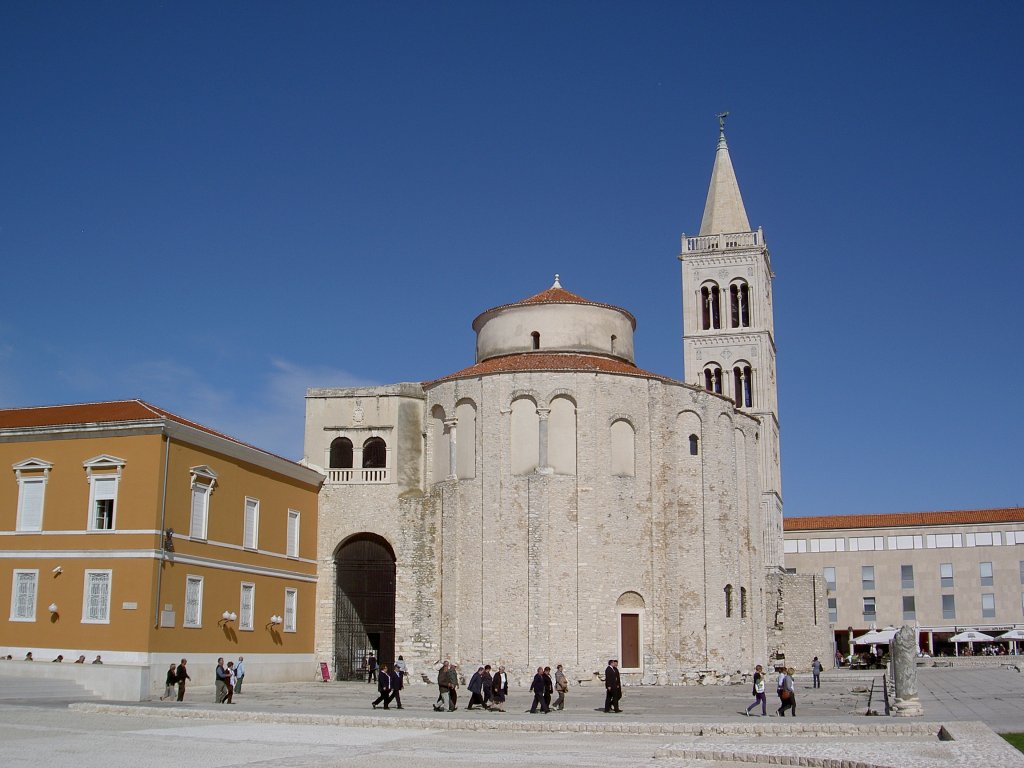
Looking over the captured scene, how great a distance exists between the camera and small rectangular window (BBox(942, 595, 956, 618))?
72.6 metres

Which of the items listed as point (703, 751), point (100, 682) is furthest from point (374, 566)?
point (703, 751)

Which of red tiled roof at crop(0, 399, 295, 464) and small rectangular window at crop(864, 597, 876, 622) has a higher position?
red tiled roof at crop(0, 399, 295, 464)

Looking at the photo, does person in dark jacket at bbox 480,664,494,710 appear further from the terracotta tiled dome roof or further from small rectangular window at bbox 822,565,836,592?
small rectangular window at bbox 822,565,836,592

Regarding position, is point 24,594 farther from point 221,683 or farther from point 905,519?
point 905,519

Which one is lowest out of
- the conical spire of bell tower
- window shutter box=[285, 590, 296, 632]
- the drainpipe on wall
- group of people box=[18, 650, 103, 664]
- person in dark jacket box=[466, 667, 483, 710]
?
person in dark jacket box=[466, 667, 483, 710]

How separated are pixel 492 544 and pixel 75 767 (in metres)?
23.2

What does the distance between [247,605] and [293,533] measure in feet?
13.7

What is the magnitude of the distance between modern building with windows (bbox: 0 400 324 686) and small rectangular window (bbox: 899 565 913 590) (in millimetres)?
53486

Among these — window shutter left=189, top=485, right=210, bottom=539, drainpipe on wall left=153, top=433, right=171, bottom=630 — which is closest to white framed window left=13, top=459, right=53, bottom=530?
drainpipe on wall left=153, top=433, right=171, bottom=630

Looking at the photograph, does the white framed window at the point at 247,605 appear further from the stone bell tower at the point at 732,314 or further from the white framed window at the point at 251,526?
the stone bell tower at the point at 732,314

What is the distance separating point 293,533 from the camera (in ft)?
123

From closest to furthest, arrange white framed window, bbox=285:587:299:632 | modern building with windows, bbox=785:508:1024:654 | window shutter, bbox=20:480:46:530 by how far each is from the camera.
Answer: window shutter, bbox=20:480:46:530 → white framed window, bbox=285:587:299:632 → modern building with windows, bbox=785:508:1024:654

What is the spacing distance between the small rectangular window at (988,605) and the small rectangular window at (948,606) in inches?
69.1

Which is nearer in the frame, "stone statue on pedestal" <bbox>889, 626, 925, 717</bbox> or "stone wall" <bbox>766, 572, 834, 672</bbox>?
"stone statue on pedestal" <bbox>889, 626, 925, 717</bbox>
